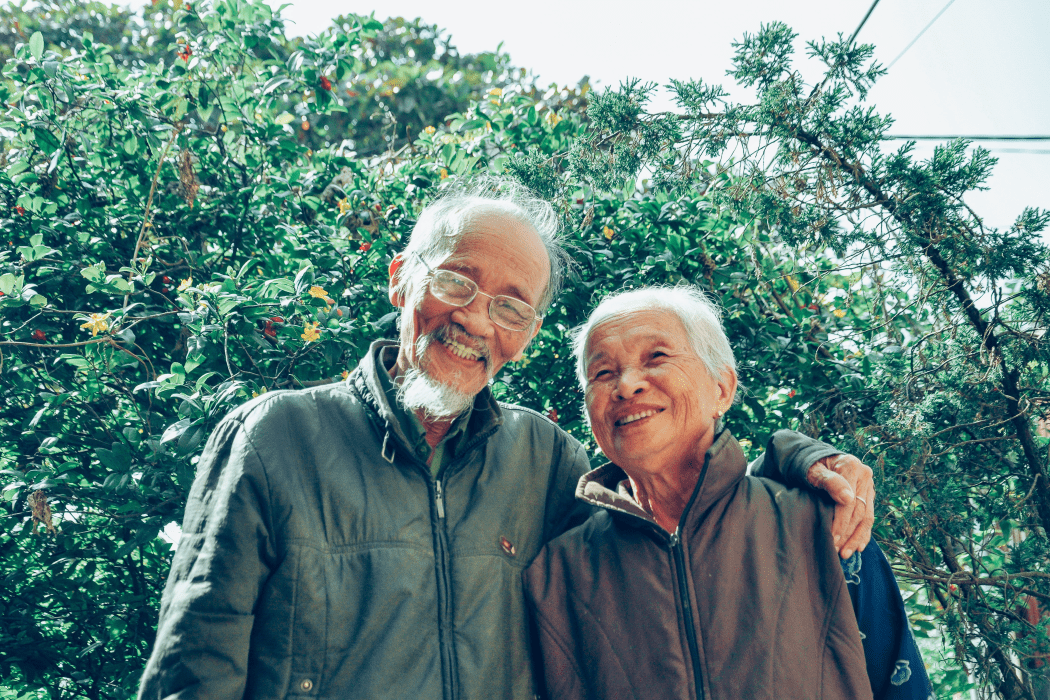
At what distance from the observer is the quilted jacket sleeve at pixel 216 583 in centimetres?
142

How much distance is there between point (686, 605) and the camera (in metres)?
1.66

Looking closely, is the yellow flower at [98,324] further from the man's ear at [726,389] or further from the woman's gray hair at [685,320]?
the man's ear at [726,389]

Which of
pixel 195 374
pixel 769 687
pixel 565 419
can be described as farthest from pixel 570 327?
pixel 769 687

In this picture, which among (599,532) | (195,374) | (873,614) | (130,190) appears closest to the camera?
(873,614)

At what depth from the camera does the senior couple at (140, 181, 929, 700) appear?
152cm

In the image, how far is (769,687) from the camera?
1552 mm

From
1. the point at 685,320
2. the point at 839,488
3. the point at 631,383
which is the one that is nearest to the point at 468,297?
the point at 631,383

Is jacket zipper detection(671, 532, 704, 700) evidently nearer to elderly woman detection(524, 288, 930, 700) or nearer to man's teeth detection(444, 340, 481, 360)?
elderly woman detection(524, 288, 930, 700)

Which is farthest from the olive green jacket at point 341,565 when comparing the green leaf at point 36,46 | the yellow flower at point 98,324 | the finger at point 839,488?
the green leaf at point 36,46

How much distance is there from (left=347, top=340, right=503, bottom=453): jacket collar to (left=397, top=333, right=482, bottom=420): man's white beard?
0.18ft

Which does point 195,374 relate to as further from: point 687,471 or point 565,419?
point 687,471

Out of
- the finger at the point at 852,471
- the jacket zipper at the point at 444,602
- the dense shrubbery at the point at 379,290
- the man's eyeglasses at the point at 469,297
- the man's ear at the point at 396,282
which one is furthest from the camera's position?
the dense shrubbery at the point at 379,290

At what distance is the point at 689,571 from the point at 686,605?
7cm

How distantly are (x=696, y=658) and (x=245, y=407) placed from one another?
1145 millimetres
